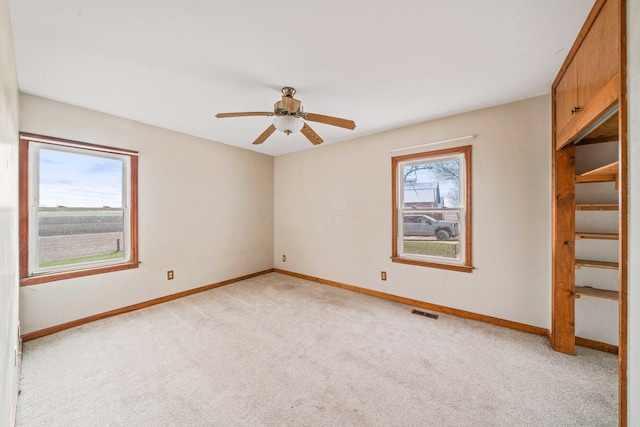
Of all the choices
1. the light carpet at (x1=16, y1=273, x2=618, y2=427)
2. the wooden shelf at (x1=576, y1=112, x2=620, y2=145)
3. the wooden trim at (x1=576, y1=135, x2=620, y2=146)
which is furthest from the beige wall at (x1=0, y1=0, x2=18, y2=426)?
the wooden trim at (x1=576, y1=135, x2=620, y2=146)

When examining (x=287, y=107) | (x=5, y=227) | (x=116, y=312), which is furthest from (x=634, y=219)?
(x=116, y=312)

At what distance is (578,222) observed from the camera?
2256 millimetres

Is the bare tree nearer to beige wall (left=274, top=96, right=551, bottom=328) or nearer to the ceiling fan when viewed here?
beige wall (left=274, top=96, right=551, bottom=328)

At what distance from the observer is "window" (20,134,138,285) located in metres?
2.39

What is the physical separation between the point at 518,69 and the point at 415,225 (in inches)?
74.8

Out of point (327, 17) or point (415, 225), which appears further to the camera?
point (415, 225)

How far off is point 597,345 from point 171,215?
15.7 ft

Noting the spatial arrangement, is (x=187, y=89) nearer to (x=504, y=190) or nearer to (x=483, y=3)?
(x=483, y=3)

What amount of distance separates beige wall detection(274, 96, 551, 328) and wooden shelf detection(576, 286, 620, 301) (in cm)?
28

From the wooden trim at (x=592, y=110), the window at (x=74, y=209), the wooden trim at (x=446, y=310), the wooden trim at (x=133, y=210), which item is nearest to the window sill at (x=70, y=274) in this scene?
the window at (x=74, y=209)

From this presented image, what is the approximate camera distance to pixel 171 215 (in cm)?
342

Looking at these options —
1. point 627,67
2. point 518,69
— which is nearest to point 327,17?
point 627,67

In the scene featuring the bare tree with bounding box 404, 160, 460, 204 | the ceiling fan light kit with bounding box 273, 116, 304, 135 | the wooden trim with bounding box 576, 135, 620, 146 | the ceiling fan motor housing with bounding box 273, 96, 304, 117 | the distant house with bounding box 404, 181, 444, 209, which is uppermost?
the ceiling fan motor housing with bounding box 273, 96, 304, 117

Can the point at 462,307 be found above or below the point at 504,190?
below
